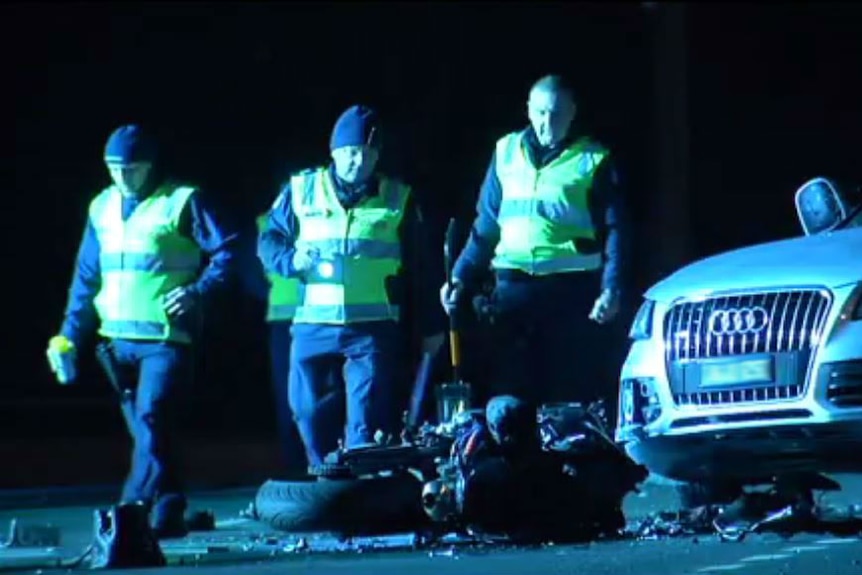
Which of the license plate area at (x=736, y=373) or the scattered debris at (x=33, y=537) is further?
the scattered debris at (x=33, y=537)

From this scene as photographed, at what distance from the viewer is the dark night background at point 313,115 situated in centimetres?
2225

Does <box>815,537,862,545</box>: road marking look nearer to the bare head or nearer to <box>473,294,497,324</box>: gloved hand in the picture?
<box>473,294,497,324</box>: gloved hand

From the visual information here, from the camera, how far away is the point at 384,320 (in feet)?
44.8

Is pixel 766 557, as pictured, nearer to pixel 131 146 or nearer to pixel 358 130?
pixel 358 130

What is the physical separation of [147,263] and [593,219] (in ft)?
7.08

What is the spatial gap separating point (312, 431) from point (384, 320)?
693mm

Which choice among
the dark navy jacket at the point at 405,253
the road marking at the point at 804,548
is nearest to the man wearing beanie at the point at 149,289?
the dark navy jacket at the point at 405,253

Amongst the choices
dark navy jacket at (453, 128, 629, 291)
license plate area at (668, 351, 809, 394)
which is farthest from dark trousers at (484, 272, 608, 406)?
license plate area at (668, 351, 809, 394)

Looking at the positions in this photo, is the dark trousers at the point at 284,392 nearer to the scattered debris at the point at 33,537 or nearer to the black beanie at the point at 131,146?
the black beanie at the point at 131,146

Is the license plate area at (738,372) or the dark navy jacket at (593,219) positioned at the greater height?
the dark navy jacket at (593,219)

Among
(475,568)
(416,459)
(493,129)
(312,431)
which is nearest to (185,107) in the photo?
(493,129)

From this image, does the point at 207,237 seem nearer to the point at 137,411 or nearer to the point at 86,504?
the point at 137,411

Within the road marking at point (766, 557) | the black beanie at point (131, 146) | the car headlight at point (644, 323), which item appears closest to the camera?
the road marking at point (766, 557)

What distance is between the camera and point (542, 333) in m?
13.2
